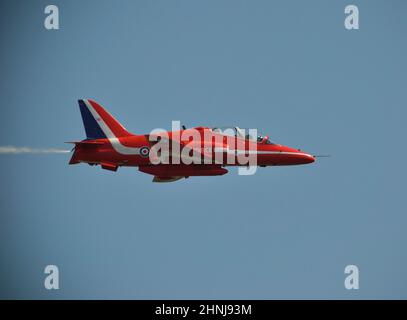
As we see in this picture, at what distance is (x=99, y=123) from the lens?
56312 millimetres

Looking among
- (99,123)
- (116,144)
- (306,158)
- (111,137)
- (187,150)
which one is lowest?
(306,158)

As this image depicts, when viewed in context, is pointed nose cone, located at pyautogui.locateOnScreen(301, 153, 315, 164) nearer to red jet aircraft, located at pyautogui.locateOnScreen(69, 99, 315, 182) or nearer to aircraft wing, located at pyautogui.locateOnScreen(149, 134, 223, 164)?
red jet aircraft, located at pyautogui.locateOnScreen(69, 99, 315, 182)

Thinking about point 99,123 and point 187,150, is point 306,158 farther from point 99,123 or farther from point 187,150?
point 99,123

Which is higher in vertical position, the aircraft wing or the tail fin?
the tail fin

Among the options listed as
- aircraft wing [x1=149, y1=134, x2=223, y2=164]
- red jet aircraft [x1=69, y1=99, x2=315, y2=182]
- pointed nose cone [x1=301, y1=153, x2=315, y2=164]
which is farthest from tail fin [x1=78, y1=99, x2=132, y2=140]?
pointed nose cone [x1=301, y1=153, x2=315, y2=164]

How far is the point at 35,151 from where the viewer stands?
55812 millimetres

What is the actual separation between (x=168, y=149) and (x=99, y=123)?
5.38m

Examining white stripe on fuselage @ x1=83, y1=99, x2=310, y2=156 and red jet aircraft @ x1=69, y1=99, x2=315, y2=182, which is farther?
white stripe on fuselage @ x1=83, y1=99, x2=310, y2=156

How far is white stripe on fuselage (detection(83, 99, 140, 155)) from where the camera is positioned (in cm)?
5516

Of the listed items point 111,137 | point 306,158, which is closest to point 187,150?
point 111,137

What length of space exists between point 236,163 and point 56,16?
70.4 ft

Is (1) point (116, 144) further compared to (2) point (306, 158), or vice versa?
(2) point (306, 158)

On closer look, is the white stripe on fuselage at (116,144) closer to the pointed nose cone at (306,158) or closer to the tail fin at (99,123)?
the tail fin at (99,123)

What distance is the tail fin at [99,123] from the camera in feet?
184
